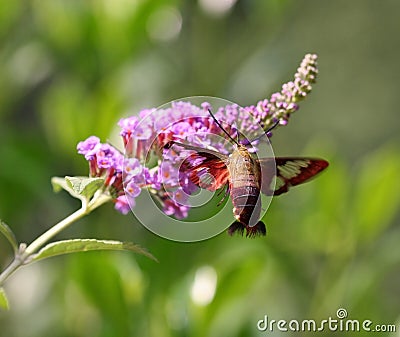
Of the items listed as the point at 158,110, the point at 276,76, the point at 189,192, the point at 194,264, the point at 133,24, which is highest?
the point at 133,24

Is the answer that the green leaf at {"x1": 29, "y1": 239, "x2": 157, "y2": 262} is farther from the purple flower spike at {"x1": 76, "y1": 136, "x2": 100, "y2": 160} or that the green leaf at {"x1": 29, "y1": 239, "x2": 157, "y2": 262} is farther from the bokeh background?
the bokeh background

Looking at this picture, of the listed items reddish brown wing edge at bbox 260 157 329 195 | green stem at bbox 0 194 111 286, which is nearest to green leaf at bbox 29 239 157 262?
green stem at bbox 0 194 111 286

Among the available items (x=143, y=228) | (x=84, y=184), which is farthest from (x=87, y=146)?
(x=143, y=228)

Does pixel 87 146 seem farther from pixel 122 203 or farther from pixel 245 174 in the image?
pixel 245 174

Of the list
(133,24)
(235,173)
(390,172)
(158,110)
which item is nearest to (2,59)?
(133,24)

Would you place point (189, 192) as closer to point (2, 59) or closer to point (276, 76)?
point (276, 76)

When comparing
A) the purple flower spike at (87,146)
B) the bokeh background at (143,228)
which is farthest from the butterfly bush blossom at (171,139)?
the bokeh background at (143,228)

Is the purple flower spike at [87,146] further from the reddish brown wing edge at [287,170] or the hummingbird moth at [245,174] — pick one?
the reddish brown wing edge at [287,170]
